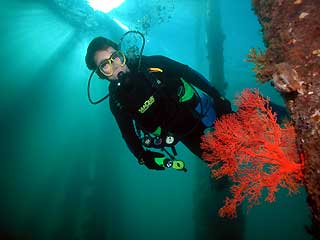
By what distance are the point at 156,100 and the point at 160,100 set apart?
2.5 inches

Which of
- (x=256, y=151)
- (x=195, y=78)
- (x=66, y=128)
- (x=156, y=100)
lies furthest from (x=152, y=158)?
(x=66, y=128)

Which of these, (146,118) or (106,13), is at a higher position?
(106,13)

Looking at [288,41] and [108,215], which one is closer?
[288,41]

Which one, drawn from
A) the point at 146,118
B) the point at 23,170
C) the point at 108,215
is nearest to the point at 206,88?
the point at 146,118

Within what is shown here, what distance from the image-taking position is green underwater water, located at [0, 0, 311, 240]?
52.6 ft

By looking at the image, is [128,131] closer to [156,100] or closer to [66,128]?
[156,100]

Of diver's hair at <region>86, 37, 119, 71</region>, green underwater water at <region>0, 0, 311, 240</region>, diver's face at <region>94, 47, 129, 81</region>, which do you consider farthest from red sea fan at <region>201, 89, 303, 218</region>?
green underwater water at <region>0, 0, 311, 240</region>

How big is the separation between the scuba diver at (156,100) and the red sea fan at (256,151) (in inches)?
53.1

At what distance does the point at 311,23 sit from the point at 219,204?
873cm

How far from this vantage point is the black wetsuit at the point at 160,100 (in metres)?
4.38

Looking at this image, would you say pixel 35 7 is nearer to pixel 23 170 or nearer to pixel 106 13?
pixel 106 13

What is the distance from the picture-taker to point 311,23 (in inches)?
93.7

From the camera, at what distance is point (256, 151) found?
2.66 metres

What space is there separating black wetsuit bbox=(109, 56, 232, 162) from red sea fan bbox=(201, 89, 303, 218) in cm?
135
